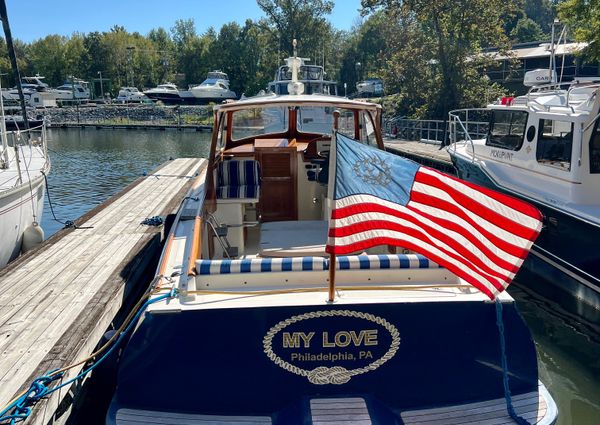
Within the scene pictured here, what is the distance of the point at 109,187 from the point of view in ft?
62.5

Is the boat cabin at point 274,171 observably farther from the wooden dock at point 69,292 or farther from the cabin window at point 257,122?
the wooden dock at point 69,292

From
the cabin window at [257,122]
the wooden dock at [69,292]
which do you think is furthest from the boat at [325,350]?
the cabin window at [257,122]

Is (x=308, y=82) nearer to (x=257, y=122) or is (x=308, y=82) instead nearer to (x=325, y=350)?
(x=257, y=122)

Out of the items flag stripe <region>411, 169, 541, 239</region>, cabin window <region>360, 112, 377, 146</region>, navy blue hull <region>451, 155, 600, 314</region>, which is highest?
cabin window <region>360, 112, 377, 146</region>

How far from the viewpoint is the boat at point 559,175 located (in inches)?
289

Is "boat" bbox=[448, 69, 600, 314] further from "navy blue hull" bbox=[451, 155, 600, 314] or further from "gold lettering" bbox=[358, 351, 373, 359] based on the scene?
"gold lettering" bbox=[358, 351, 373, 359]

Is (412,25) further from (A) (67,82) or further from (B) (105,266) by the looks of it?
(A) (67,82)

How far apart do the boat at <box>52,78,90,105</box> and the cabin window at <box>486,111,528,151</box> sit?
56342 millimetres

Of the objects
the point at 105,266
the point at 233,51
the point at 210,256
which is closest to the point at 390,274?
the point at 210,256

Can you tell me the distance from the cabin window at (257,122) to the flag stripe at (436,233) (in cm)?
437

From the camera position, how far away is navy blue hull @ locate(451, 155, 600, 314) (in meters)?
7.13

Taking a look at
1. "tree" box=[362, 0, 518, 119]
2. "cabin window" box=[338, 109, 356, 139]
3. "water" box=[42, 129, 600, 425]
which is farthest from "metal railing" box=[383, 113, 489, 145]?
"cabin window" box=[338, 109, 356, 139]

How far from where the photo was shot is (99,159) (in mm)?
26188

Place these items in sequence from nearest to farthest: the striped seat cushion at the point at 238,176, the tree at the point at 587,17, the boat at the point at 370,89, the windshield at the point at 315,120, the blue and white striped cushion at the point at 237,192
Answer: the blue and white striped cushion at the point at 237,192 → the striped seat cushion at the point at 238,176 → the windshield at the point at 315,120 → the tree at the point at 587,17 → the boat at the point at 370,89
